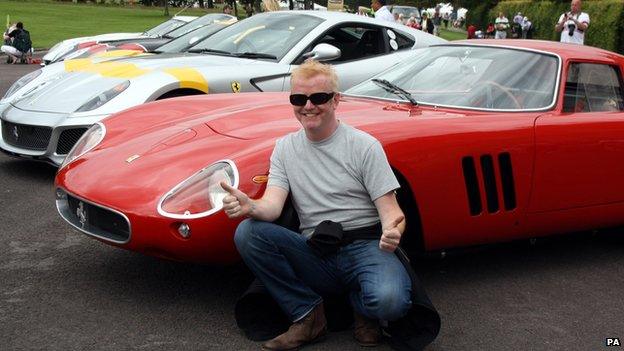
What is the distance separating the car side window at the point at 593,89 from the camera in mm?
4629

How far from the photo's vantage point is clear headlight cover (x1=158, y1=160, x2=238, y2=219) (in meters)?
3.38

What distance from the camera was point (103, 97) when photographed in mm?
5988

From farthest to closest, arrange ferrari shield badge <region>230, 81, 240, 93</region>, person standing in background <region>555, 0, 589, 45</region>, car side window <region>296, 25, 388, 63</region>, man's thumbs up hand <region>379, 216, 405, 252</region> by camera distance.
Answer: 1. person standing in background <region>555, 0, 589, 45</region>
2. car side window <region>296, 25, 388, 63</region>
3. ferrari shield badge <region>230, 81, 240, 93</region>
4. man's thumbs up hand <region>379, 216, 405, 252</region>

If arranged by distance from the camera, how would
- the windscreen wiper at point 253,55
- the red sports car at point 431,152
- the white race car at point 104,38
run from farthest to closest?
the white race car at point 104,38
the windscreen wiper at point 253,55
the red sports car at point 431,152

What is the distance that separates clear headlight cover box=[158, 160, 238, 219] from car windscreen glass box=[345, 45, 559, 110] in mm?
1495

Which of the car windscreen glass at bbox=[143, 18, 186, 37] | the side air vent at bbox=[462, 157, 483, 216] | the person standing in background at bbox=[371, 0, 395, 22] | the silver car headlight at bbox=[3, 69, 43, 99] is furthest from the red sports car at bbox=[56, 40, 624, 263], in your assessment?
the car windscreen glass at bbox=[143, 18, 186, 37]

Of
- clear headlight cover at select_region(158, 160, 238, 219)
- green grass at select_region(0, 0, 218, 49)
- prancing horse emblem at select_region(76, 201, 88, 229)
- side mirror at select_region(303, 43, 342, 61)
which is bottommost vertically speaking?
prancing horse emblem at select_region(76, 201, 88, 229)

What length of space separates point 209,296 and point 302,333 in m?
→ 0.70

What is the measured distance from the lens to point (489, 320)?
3699 millimetres

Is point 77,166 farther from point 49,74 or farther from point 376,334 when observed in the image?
point 49,74

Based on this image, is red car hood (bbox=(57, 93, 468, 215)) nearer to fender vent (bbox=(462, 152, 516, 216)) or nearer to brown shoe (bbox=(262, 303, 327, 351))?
fender vent (bbox=(462, 152, 516, 216))

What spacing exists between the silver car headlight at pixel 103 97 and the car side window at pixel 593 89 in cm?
326

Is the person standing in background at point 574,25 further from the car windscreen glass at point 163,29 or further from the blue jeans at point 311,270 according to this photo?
the blue jeans at point 311,270

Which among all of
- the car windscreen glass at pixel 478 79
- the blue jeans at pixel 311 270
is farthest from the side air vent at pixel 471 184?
the blue jeans at pixel 311 270
